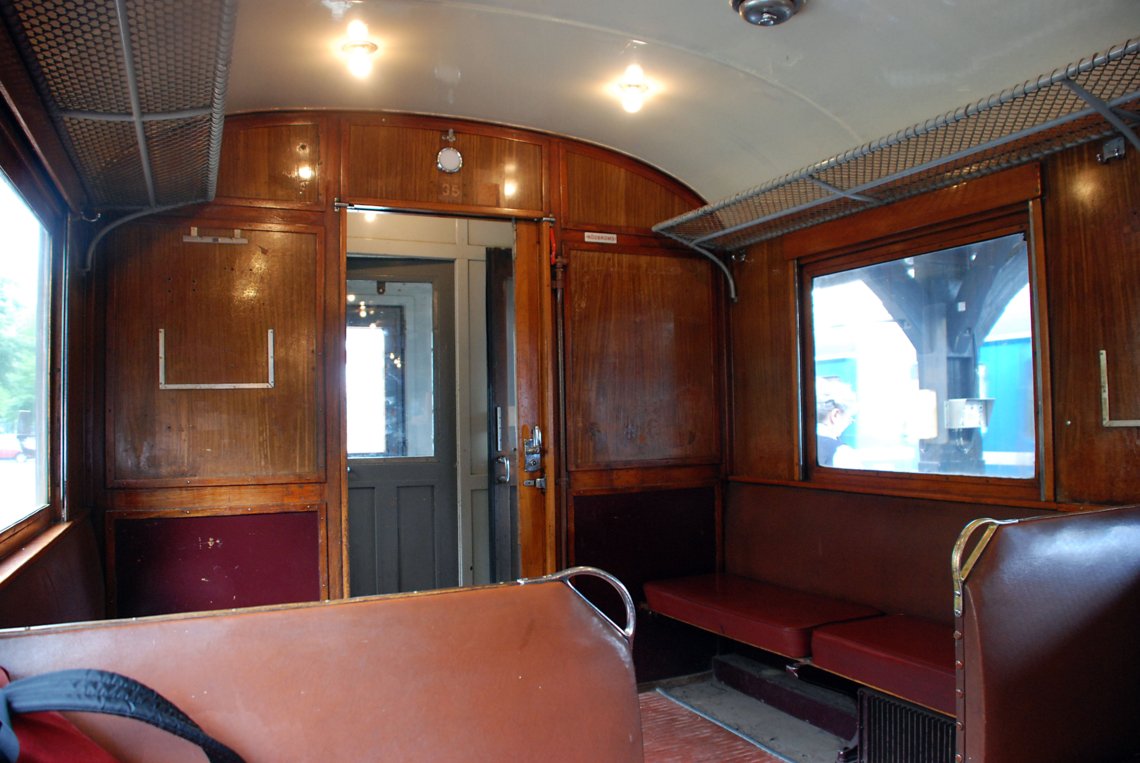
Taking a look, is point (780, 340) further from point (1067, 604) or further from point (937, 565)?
point (1067, 604)

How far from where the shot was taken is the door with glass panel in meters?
5.00

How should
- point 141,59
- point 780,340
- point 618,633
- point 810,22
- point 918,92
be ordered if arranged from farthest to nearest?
point 780,340 < point 918,92 < point 810,22 < point 141,59 < point 618,633

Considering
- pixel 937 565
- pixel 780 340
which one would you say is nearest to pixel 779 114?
pixel 780 340

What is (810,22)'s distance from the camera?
2648 mm

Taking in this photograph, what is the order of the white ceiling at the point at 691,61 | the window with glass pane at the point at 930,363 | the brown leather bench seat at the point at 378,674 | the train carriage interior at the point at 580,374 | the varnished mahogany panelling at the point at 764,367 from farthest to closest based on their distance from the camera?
1. the varnished mahogany panelling at the point at 764,367
2. the window with glass pane at the point at 930,363
3. the white ceiling at the point at 691,61
4. the train carriage interior at the point at 580,374
5. the brown leather bench seat at the point at 378,674

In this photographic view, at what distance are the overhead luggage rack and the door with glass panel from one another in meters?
1.81

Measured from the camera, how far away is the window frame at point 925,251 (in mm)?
2865

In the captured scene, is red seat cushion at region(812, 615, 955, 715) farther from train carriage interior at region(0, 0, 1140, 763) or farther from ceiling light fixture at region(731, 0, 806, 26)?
ceiling light fixture at region(731, 0, 806, 26)

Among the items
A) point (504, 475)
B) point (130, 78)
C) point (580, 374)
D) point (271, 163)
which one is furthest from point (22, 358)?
point (504, 475)

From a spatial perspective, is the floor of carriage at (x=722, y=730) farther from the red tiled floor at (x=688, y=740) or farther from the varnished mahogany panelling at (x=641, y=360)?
the varnished mahogany panelling at (x=641, y=360)

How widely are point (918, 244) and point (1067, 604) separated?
1852 millimetres

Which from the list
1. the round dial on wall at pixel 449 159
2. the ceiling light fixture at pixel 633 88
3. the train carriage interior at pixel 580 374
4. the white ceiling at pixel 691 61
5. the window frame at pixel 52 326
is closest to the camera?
the train carriage interior at pixel 580 374

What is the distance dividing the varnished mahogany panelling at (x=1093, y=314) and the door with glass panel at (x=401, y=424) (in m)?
3.36

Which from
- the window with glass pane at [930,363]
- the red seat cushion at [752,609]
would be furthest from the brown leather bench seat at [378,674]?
the window with glass pane at [930,363]
